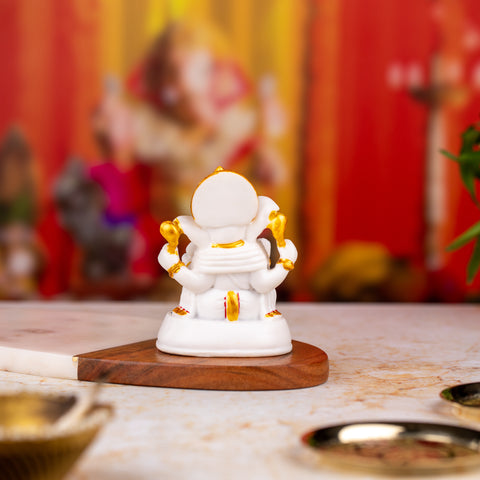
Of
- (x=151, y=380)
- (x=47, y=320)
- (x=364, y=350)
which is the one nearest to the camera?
(x=151, y=380)

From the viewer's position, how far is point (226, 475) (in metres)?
0.54

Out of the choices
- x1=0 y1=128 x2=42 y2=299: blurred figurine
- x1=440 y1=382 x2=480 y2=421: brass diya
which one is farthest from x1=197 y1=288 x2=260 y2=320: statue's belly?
x1=0 y1=128 x2=42 y2=299: blurred figurine

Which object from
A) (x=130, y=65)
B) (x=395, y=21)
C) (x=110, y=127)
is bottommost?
(x=110, y=127)

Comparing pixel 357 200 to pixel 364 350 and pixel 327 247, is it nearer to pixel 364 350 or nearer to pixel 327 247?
pixel 327 247

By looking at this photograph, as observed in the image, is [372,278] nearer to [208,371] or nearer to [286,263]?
[286,263]

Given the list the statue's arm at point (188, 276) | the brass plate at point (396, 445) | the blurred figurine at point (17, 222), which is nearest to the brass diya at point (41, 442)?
the brass plate at point (396, 445)

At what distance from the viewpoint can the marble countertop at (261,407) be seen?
56 cm

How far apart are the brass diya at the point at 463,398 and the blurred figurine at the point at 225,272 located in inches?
9.4

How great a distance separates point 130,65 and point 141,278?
84 centimetres

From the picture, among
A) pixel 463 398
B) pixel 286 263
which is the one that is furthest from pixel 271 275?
pixel 463 398

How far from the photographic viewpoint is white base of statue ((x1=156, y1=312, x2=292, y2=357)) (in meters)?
0.90

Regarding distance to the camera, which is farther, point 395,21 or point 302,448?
point 395,21

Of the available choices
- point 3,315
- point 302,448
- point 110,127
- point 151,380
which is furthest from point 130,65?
point 302,448

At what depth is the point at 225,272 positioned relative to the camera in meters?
0.94
